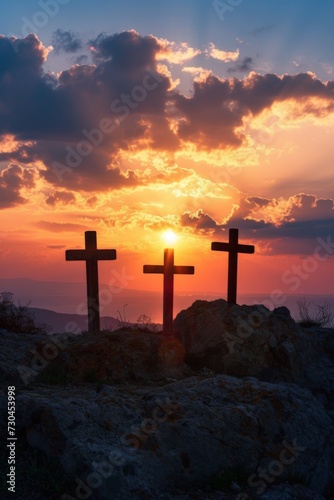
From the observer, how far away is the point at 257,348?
12305 millimetres

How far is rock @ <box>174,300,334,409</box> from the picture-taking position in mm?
12109

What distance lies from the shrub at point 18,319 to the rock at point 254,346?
4748 mm

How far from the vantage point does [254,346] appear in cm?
1232

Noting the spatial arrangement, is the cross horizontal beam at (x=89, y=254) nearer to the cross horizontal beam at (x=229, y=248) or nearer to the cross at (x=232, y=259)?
the cross horizontal beam at (x=229, y=248)

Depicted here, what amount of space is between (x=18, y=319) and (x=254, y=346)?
Result: 725 cm

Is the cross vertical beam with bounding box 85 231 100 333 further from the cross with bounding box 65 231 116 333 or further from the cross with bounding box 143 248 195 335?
the cross with bounding box 143 248 195 335

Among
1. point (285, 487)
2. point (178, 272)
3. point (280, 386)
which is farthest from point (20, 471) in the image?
point (178, 272)

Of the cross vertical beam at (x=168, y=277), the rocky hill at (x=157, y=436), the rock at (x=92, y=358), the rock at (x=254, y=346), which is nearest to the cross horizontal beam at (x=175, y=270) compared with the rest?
the cross vertical beam at (x=168, y=277)

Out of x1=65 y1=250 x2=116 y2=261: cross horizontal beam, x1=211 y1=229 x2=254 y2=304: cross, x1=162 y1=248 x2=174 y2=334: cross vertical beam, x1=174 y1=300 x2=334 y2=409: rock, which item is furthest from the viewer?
x1=211 y1=229 x2=254 y2=304: cross

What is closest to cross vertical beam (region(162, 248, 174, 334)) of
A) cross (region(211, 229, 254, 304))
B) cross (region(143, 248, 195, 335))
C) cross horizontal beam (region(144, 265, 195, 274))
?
cross (region(143, 248, 195, 335))

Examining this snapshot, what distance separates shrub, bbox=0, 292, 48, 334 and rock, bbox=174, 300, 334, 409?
475cm

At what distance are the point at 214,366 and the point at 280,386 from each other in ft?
11.7

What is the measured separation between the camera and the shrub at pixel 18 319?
1565 centimetres

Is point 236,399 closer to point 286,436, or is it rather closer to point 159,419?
point 286,436
